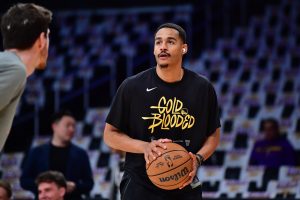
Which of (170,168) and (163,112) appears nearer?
(170,168)

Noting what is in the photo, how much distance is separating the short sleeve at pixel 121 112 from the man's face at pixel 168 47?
0.32 meters

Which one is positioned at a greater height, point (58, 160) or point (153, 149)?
point (153, 149)

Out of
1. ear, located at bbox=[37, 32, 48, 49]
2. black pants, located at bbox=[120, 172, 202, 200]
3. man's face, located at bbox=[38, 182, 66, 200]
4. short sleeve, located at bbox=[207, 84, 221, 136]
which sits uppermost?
ear, located at bbox=[37, 32, 48, 49]

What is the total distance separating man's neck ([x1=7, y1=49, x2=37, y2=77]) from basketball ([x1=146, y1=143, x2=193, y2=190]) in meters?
1.85

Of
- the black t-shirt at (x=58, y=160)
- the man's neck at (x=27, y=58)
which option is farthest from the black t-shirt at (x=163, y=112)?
the black t-shirt at (x=58, y=160)

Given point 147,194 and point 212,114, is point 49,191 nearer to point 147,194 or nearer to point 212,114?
point 147,194

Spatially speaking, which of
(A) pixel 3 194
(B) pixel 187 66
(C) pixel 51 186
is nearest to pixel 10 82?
(C) pixel 51 186

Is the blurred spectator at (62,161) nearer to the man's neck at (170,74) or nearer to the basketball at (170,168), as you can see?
the man's neck at (170,74)

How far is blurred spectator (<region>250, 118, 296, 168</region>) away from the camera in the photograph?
30.8 feet

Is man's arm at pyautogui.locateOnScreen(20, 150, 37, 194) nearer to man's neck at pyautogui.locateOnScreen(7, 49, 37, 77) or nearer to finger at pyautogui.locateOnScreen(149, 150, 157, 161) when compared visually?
finger at pyautogui.locateOnScreen(149, 150, 157, 161)

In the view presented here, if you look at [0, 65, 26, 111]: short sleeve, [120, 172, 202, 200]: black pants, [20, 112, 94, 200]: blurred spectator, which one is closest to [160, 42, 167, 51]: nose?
[120, 172, 202, 200]: black pants

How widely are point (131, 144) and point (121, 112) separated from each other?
0.29 meters

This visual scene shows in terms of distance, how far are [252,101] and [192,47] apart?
2157 millimetres

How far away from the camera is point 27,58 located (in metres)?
3.03
